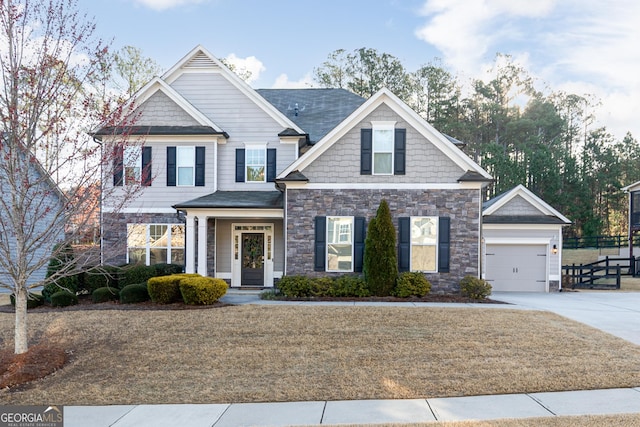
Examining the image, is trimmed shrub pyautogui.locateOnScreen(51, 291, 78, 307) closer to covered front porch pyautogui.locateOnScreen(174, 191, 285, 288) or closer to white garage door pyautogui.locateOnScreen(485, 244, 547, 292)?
covered front porch pyautogui.locateOnScreen(174, 191, 285, 288)

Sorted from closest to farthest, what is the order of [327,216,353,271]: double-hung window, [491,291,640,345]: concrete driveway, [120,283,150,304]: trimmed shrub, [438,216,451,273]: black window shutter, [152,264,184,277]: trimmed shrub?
[491,291,640,345]: concrete driveway < [120,283,150,304]: trimmed shrub < [438,216,451,273]: black window shutter < [152,264,184,277]: trimmed shrub < [327,216,353,271]: double-hung window

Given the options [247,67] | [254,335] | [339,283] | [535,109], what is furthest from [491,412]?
[535,109]

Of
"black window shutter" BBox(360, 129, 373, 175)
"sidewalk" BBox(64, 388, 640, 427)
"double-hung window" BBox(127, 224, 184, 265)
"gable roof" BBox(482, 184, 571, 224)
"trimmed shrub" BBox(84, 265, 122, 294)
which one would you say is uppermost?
"black window shutter" BBox(360, 129, 373, 175)

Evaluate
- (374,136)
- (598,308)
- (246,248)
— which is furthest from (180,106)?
(598,308)

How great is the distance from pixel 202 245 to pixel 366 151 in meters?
6.32

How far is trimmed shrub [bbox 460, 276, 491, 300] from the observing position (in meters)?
13.4

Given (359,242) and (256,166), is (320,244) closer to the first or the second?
(359,242)

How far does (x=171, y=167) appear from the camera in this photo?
16.6 m

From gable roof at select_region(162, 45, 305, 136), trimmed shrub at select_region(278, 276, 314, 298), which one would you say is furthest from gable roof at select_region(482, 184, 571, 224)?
gable roof at select_region(162, 45, 305, 136)

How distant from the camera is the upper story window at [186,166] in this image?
16.6 metres

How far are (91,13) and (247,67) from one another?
26237 mm

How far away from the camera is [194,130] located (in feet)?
53.8

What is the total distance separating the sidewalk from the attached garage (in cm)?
1185

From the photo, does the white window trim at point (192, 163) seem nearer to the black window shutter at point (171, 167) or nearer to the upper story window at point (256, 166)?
the black window shutter at point (171, 167)
